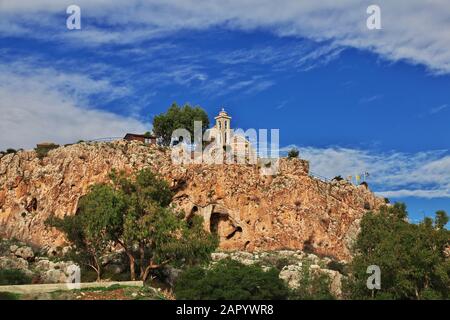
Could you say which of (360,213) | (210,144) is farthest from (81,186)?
(360,213)

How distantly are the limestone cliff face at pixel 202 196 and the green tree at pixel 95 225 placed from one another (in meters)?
15.8

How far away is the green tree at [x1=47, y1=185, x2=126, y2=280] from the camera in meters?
55.8

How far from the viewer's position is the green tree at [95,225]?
55.8m

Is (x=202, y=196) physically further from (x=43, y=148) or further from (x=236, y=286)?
(x=236, y=286)

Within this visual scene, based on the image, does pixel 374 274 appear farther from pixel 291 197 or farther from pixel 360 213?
pixel 360 213

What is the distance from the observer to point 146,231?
182 feet

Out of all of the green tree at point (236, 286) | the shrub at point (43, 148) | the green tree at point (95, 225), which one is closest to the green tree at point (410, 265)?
the green tree at point (236, 286)

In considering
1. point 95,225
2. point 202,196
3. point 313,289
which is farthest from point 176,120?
point 313,289

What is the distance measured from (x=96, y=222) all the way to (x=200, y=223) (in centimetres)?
950

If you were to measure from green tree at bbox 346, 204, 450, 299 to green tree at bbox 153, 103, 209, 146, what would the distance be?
165 ft

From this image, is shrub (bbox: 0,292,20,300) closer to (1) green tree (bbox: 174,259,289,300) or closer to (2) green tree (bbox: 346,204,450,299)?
(1) green tree (bbox: 174,259,289,300)

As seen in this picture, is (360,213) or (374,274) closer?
(374,274)

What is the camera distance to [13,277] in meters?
53.8
